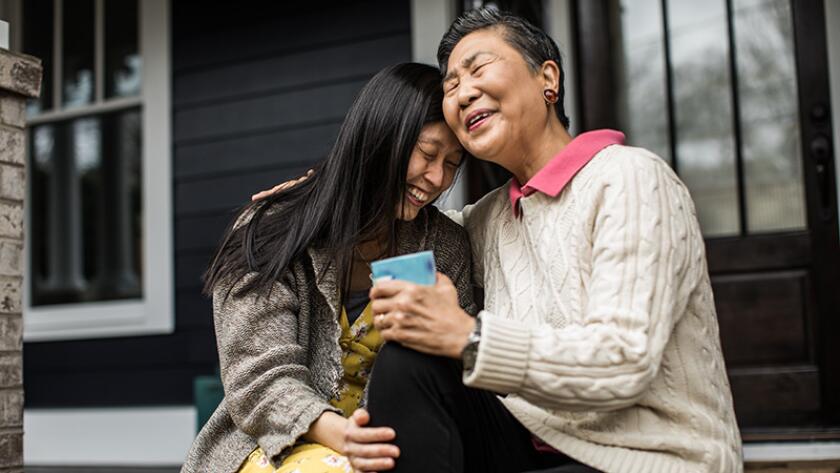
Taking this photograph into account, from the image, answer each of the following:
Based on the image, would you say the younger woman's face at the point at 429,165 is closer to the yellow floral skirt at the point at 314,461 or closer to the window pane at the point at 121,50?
the yellow floral skirt at the point at 314,461

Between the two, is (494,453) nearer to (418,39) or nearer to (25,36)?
(418,39)

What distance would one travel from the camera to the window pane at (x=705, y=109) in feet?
11.5

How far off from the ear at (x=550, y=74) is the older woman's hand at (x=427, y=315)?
0.50 meters

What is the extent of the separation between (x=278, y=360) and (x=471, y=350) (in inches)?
17.8

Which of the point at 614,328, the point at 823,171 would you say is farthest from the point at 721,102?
the point at 614,328

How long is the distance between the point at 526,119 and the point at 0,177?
1200 millimetres

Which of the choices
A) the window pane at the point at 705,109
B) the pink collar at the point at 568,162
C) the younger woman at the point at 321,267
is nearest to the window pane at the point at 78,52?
the window pane at the point at 705,109

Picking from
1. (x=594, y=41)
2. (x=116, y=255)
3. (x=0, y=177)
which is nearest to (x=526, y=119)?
(x=0, y=177)

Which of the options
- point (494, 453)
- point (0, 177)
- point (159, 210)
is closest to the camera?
point (494, 453)

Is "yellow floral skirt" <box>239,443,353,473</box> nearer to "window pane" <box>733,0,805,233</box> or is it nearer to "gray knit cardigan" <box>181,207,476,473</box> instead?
"gray knit cardigan" <box>181,207,476,473</box>

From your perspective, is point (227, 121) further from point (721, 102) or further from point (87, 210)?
point (721, 102)

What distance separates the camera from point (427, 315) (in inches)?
57.0

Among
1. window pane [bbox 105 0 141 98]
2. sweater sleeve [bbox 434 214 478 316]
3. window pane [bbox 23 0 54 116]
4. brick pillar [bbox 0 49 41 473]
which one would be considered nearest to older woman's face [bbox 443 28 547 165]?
sweater sleeve [bbox 434 214 478 316]

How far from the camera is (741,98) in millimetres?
3477
